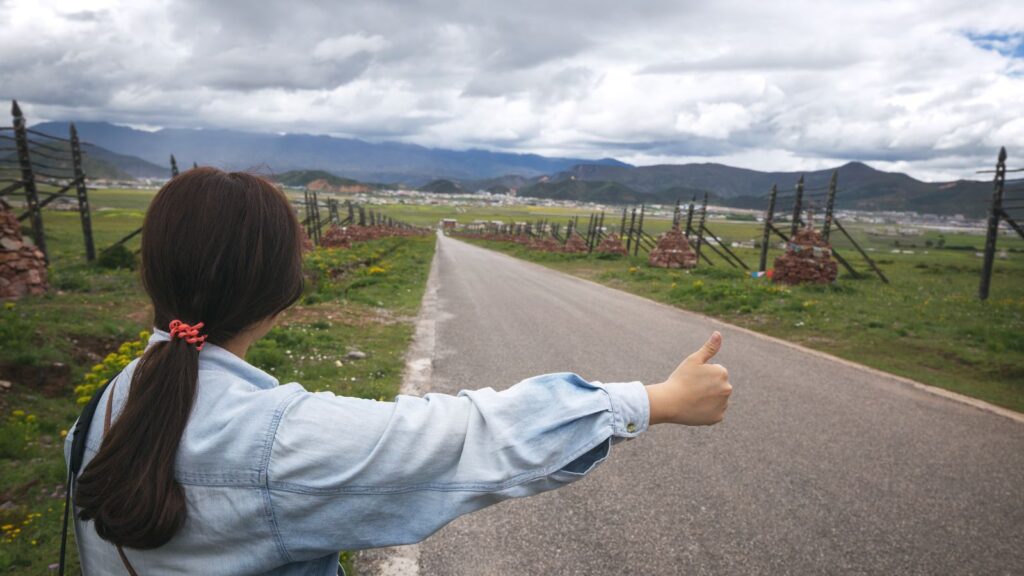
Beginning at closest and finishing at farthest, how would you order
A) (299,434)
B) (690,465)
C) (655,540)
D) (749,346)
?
(299,434) → (655,540) → (690,465) → (749,346)

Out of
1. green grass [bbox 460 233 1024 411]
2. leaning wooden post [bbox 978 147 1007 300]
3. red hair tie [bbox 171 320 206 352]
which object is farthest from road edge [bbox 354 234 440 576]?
leaning wooden post [bbox 978 147 1007 300]

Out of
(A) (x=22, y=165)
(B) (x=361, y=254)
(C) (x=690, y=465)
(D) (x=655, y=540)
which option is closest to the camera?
(D) (x=655, y=540)

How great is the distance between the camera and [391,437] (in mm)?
1292

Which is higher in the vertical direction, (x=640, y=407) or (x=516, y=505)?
(x=640, y=407)

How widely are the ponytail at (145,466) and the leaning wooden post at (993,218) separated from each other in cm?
2007

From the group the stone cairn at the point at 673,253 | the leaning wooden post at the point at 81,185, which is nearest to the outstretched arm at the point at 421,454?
the leaning wooden post at the point at 81,185

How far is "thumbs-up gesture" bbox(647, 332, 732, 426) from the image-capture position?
154 centimetres

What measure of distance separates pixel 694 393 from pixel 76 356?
8.05 meters

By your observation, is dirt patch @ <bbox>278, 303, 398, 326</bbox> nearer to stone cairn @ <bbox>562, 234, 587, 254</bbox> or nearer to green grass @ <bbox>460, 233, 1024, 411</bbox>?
green grass @ <bbox>460, 233, 1024, 411</bbox>

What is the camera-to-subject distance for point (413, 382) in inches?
291

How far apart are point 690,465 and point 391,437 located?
438 cm

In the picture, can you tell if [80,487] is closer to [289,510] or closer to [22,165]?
[289,510]

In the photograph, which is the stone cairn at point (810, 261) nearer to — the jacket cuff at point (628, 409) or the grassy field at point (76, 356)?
the grassy field at point (76, 356)

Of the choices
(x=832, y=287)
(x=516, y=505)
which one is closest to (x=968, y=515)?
(x=516, y=505)
